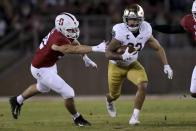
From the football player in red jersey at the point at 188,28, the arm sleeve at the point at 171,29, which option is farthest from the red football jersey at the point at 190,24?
the arm sleeve at the point at 171,29

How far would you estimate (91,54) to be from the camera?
16328 millimetres

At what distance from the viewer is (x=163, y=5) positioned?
16.6 metres

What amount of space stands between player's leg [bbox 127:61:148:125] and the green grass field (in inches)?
6.4

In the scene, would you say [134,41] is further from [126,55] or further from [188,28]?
[188,28]

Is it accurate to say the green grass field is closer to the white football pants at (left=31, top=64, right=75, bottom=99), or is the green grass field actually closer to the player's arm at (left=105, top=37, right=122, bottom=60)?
the white football pants at (left=31, top=64, right=75, bottom=99)

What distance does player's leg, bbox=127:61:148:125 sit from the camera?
913 cm

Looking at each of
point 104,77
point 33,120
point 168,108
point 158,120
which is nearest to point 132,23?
point 158,120

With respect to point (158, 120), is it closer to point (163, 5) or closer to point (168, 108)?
point (168, 108)

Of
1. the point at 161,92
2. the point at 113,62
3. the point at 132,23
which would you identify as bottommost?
the point at 161,92

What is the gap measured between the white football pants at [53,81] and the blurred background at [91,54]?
6463 mm

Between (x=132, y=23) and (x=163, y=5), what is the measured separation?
757 cm

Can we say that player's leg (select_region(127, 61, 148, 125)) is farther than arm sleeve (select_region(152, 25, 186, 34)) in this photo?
No

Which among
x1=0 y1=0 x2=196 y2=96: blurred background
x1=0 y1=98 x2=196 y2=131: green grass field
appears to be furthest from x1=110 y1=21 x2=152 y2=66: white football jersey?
x1=0 y1=0 x2=196 y2=96: blurred background

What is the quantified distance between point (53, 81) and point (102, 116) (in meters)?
1.78
